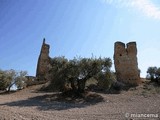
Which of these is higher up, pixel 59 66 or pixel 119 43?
pixel 119 43

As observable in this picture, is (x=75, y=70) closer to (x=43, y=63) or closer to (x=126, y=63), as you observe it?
(x=126, y=63)

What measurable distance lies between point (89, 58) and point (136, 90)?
821 centimetres

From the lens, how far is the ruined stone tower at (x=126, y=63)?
31.3 m

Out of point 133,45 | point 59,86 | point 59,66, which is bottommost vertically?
point 59,86

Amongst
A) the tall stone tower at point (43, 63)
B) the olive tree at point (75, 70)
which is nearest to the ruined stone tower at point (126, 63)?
the olive tree at point (75, 70)

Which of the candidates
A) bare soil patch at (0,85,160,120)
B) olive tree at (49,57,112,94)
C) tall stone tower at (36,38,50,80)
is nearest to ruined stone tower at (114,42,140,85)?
bare soil patch at (0,85,160,120)

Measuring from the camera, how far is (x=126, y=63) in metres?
31.9

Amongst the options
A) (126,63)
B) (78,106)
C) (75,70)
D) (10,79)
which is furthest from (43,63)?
(78,106)

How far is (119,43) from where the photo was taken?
33.0 m

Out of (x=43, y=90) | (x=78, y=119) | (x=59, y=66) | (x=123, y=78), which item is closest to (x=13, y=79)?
(x=43, y=90)

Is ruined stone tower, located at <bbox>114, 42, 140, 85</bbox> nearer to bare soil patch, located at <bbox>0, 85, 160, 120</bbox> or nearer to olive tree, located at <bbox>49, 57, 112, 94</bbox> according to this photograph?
bare soil patch, located at <bbox>0, 85, 160, 120</bbox>

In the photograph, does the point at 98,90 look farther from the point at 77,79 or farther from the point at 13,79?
the point at 13,79

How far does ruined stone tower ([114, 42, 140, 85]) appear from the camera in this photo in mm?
31328

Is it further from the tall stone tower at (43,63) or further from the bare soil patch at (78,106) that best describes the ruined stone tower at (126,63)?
the tall stone tower at (43,63)
